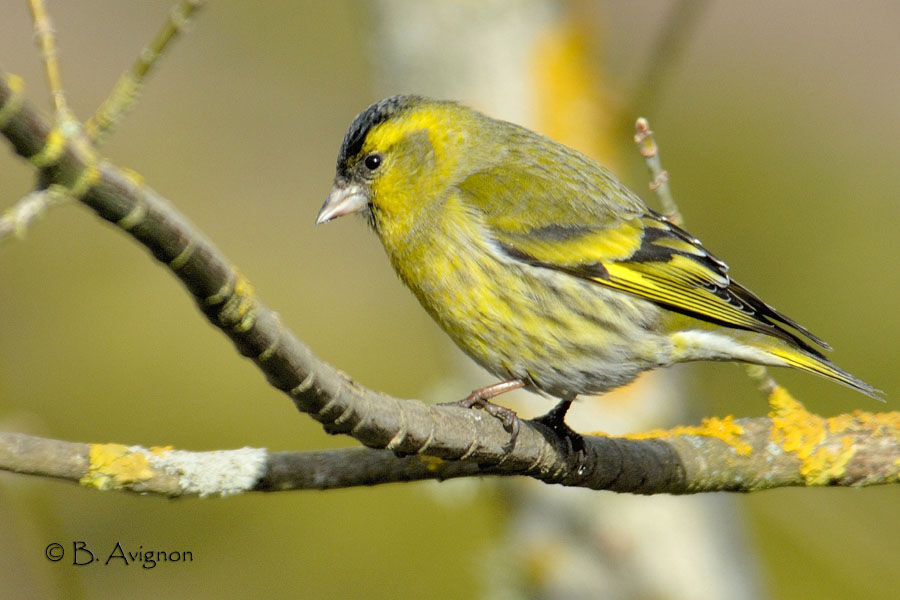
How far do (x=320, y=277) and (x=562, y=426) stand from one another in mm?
5730

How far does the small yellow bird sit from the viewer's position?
12.2ft

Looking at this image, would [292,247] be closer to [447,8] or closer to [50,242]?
[50,242]

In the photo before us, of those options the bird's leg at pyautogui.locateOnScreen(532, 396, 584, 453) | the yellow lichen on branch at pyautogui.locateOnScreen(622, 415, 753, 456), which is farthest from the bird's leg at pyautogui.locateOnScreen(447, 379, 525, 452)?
the yellow lichen on branch at pyautogui.locateOnScreen(622, 415, 753, 456)

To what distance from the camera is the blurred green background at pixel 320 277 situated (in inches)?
219

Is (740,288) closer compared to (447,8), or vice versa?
(740,288)

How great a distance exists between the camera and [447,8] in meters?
5.25

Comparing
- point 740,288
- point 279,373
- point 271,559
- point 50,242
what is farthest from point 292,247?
point 279,373

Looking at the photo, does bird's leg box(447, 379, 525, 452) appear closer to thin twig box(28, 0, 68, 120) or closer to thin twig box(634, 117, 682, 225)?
thin twig box(634, 117, 682, 225)

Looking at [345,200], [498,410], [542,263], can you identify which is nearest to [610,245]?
[542,263]

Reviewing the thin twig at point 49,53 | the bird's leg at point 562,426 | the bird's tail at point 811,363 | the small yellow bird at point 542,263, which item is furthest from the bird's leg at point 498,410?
the thin twig at point 49,53

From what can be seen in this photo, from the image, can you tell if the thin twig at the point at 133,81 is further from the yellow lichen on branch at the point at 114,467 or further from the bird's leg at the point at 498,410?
the bird's leg at the point at 498,410

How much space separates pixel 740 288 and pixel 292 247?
6135mm

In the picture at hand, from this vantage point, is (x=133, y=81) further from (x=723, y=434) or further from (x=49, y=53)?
(x=723, y=434)

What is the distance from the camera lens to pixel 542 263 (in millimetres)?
3885
